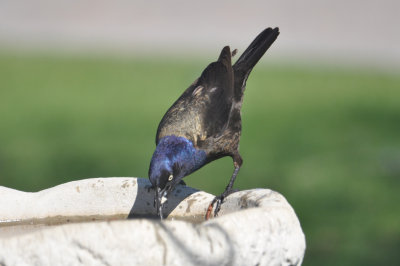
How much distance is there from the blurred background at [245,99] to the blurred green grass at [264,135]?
0.03m

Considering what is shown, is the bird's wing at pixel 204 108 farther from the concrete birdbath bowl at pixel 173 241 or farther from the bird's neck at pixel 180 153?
the concrete birdbath bowl at pixel 173 241

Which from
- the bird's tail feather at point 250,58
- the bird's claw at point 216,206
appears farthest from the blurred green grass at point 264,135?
the bird's claw at point 216,206

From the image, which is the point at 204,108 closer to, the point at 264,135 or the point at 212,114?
the point at 212,114

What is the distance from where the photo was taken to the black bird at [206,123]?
4.49 meters

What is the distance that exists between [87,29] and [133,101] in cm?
559

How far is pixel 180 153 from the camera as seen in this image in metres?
4.60

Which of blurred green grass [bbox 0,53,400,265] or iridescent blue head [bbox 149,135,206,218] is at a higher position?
iridescent blue head [bbox 149,135,206,218]

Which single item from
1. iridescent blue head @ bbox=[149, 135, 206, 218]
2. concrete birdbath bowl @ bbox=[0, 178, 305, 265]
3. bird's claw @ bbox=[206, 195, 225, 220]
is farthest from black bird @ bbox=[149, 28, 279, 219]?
concrete birdbath bowl @ bbox=[0, 178, 305, 265]

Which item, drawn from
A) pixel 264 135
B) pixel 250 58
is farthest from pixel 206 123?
pixel 264 135

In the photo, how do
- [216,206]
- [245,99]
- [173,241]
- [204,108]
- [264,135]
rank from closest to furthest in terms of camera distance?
1. [173,241]
2. [216,206]
3. [204,108]
4. [264,135]
5. [245,99]

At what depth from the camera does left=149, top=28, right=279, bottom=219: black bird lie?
14.7 feet

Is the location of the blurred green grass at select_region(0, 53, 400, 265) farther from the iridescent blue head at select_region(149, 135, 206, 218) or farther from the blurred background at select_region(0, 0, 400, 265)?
the iridescent blue head at select_region(149, 135, 206, 218)

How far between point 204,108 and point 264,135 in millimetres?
4742

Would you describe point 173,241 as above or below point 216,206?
→ above
